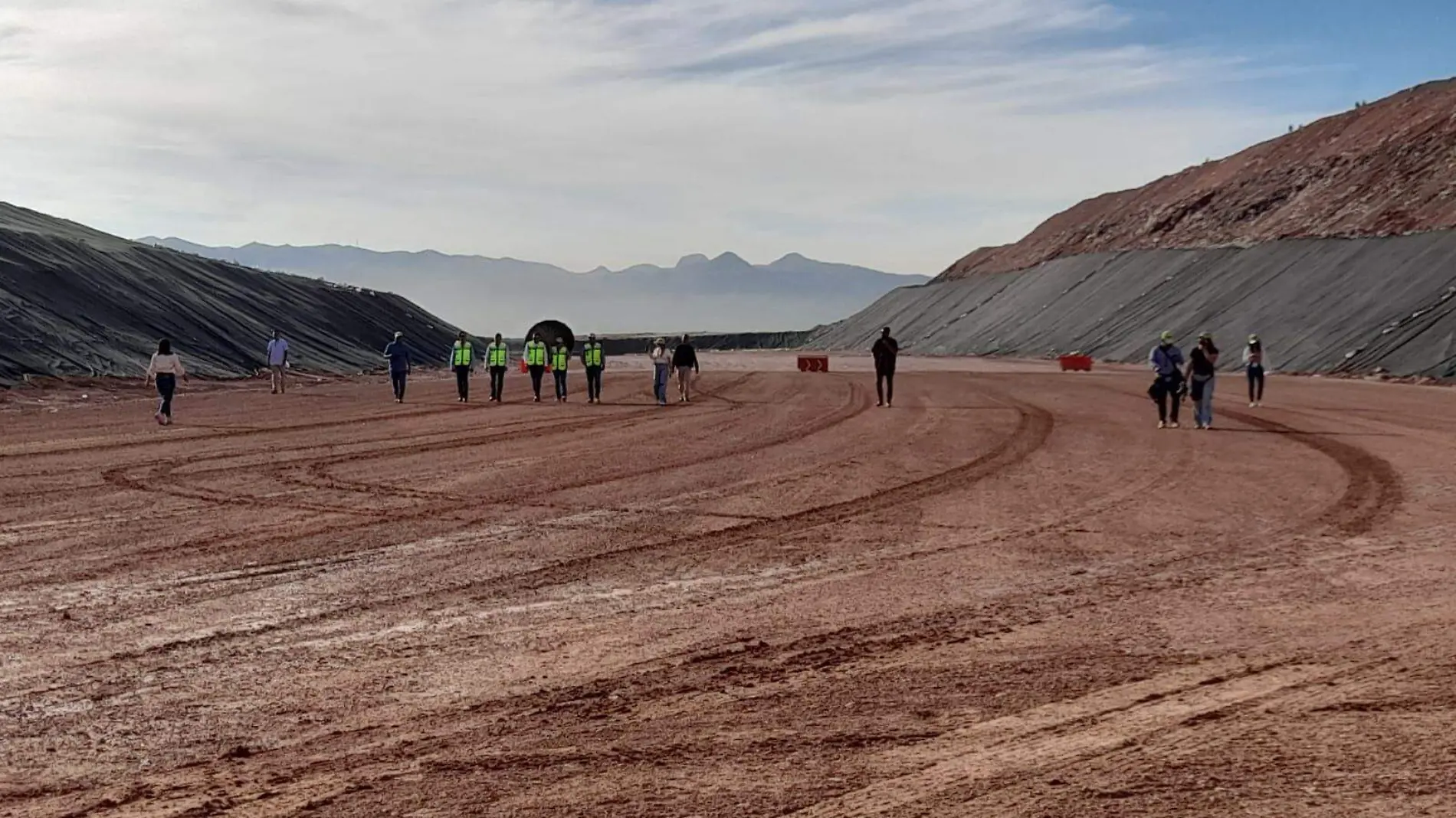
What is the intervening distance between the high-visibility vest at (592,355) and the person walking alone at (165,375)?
879 centimetres

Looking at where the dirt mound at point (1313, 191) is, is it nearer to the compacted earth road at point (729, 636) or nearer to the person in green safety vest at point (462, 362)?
the person in green safety vest at point (462, 362)

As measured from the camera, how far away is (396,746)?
20.5ft

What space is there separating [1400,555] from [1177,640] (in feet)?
12.8

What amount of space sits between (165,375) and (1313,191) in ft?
183

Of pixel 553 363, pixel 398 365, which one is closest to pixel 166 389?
pixel 398 365

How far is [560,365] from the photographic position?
105 ft

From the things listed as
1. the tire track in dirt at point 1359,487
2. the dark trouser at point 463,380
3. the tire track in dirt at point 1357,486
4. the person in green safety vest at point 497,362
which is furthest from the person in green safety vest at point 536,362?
the tire track in dirt at point 1359,487

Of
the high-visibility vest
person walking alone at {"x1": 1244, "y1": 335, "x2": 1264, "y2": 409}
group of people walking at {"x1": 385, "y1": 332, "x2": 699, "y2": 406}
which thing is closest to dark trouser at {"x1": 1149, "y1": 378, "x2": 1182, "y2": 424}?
person walking alone at {"x1": 1244, "y1": 335, "x2": 1264, "y2": 409}

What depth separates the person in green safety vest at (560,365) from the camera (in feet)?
106

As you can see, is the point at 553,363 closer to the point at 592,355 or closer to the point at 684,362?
the point at 592,355

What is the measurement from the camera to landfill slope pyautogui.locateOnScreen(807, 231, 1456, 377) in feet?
151

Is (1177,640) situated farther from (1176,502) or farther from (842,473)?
(842,473)

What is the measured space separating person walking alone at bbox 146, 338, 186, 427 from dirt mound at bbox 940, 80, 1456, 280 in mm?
44624

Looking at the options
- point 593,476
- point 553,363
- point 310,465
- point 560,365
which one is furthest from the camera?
point 553,363
